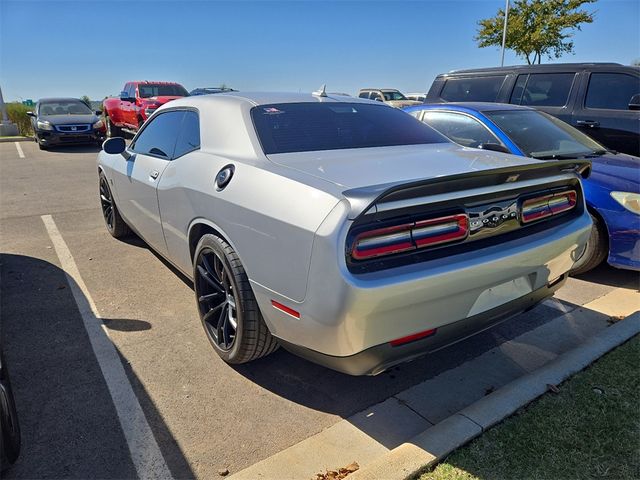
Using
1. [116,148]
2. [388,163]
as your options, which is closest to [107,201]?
[116,148]

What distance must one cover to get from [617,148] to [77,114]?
1467cm

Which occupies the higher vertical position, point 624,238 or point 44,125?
point 624,238

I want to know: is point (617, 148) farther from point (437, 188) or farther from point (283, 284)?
point (283, 284)

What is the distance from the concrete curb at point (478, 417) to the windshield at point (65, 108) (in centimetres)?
1570

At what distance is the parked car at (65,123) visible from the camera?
13.8 metres

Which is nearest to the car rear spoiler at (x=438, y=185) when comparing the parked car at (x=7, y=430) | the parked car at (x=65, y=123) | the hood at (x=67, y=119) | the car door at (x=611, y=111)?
the parked car at (x=7, y=430)

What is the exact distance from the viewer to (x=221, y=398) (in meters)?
2.63

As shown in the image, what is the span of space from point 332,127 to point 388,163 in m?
0.76

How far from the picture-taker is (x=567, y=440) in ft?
7.35

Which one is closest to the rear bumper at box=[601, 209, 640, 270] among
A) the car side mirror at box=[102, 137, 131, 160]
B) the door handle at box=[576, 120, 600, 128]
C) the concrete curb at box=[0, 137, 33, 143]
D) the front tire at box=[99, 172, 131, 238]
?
the door handle at box=[576, 120, 600, 128]

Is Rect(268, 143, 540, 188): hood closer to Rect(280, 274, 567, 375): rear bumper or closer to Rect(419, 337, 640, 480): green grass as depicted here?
Rect(280, 274, 567, 375): rear bumper

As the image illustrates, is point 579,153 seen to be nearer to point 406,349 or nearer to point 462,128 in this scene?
point 462,128

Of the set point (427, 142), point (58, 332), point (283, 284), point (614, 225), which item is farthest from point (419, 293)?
point (614, 225)

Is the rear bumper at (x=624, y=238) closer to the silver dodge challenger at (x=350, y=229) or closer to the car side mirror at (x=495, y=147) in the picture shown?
the car side mirror at (x=495, y=147)
